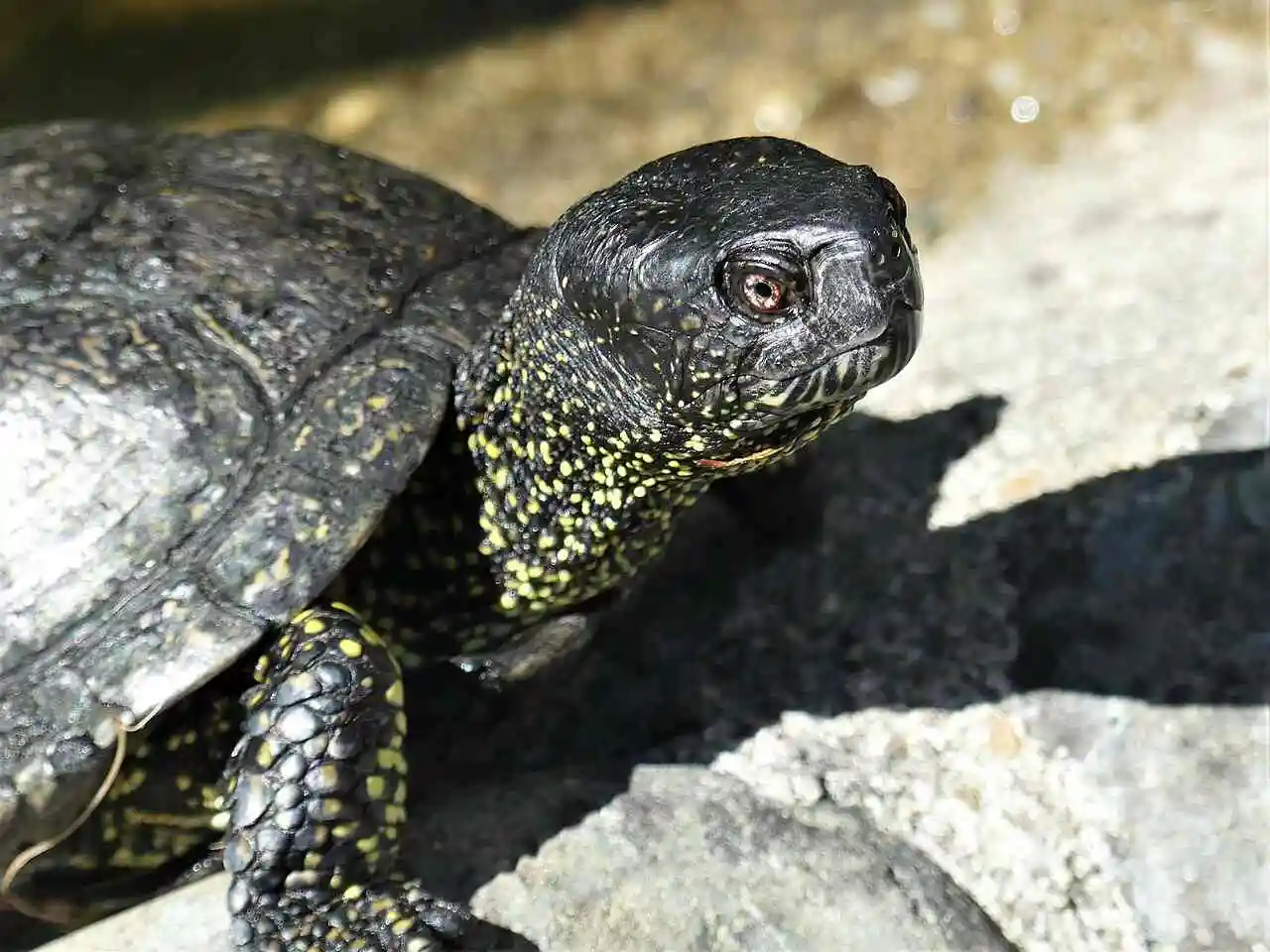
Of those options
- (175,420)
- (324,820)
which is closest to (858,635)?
(324,820)

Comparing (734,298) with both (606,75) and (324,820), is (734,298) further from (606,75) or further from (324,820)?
(606,75)

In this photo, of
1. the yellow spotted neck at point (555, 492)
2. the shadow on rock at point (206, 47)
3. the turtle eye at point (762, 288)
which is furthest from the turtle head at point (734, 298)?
the shadow on rock at point (206, 47)

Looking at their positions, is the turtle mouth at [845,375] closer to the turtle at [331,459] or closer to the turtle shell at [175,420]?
the turtle at [331,459]

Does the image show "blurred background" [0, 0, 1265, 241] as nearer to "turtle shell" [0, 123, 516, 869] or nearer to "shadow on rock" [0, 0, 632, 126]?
"shadow on rock" [0, 0, 632, 126]

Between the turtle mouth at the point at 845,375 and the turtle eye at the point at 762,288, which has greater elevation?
the turtle eye at the point at 762,288

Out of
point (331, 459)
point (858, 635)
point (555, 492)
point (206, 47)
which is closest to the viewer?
point (331, 459)

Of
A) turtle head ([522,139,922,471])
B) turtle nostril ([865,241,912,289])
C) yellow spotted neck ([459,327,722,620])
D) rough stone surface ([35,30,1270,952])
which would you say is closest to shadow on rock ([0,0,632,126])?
rough stone surface ([35,30,1270,952])

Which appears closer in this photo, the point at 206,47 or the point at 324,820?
the point at 324,820
